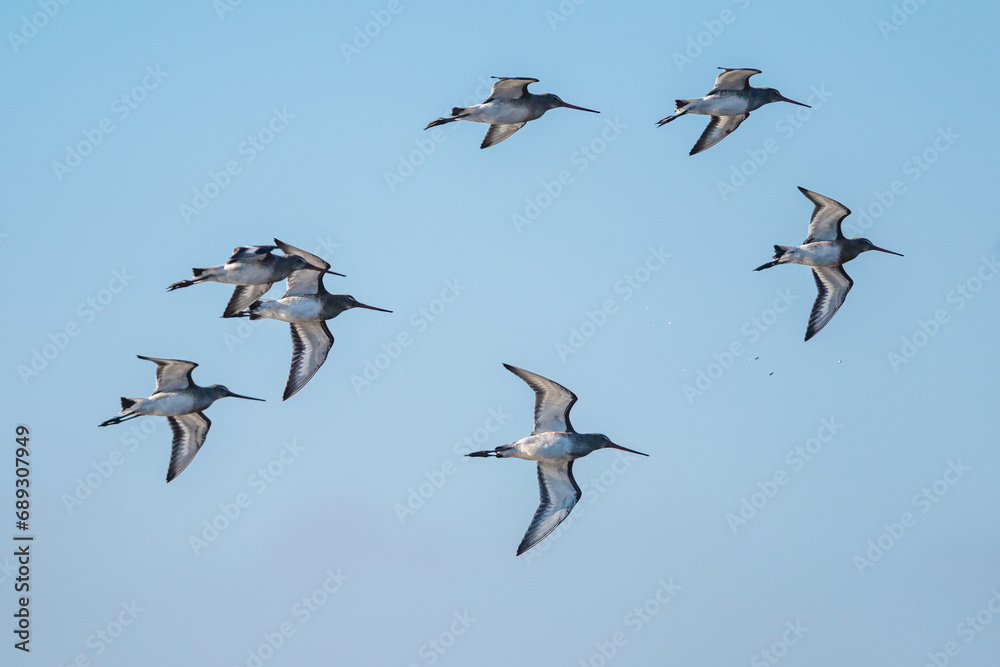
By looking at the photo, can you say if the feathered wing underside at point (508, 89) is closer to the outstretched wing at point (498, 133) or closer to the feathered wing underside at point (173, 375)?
the outstretched wing at point (498, 133)

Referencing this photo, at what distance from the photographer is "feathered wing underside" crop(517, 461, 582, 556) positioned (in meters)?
30.9

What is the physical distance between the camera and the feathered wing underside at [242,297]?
32.4m

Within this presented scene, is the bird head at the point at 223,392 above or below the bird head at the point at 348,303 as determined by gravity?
below

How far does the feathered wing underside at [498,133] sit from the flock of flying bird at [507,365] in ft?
0.08

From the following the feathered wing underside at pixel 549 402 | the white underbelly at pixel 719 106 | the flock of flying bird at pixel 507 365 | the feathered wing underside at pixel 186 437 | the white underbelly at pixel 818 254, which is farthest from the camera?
the feathered wing underside at pixel 186 437

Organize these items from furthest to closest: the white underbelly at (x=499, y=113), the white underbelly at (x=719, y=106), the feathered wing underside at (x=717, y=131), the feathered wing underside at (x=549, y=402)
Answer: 1. the feathered wing underside at (x=717, y=131)
2. the white underbelly at (x=719, y=106)
3. the white underbelly at (x=499, y=113)
4. the feathered wing underside at (x=549, y=402)

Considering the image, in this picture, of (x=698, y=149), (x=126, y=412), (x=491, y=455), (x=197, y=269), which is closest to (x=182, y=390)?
(x=126, y=412)

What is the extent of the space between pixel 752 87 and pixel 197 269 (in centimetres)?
1481

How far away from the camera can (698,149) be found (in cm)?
3506

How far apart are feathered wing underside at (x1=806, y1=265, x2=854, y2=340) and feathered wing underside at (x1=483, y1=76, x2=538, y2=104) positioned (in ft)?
29.3

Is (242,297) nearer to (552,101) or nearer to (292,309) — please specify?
(292,309)

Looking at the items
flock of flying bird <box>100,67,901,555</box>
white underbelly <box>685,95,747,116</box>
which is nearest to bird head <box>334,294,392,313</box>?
flock of flying bird <box>100,67,901,555</box>

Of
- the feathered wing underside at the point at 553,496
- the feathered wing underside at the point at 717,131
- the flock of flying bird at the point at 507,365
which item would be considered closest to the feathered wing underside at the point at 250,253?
the flock of flying bird at the point at 507,365

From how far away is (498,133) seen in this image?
112 feet
